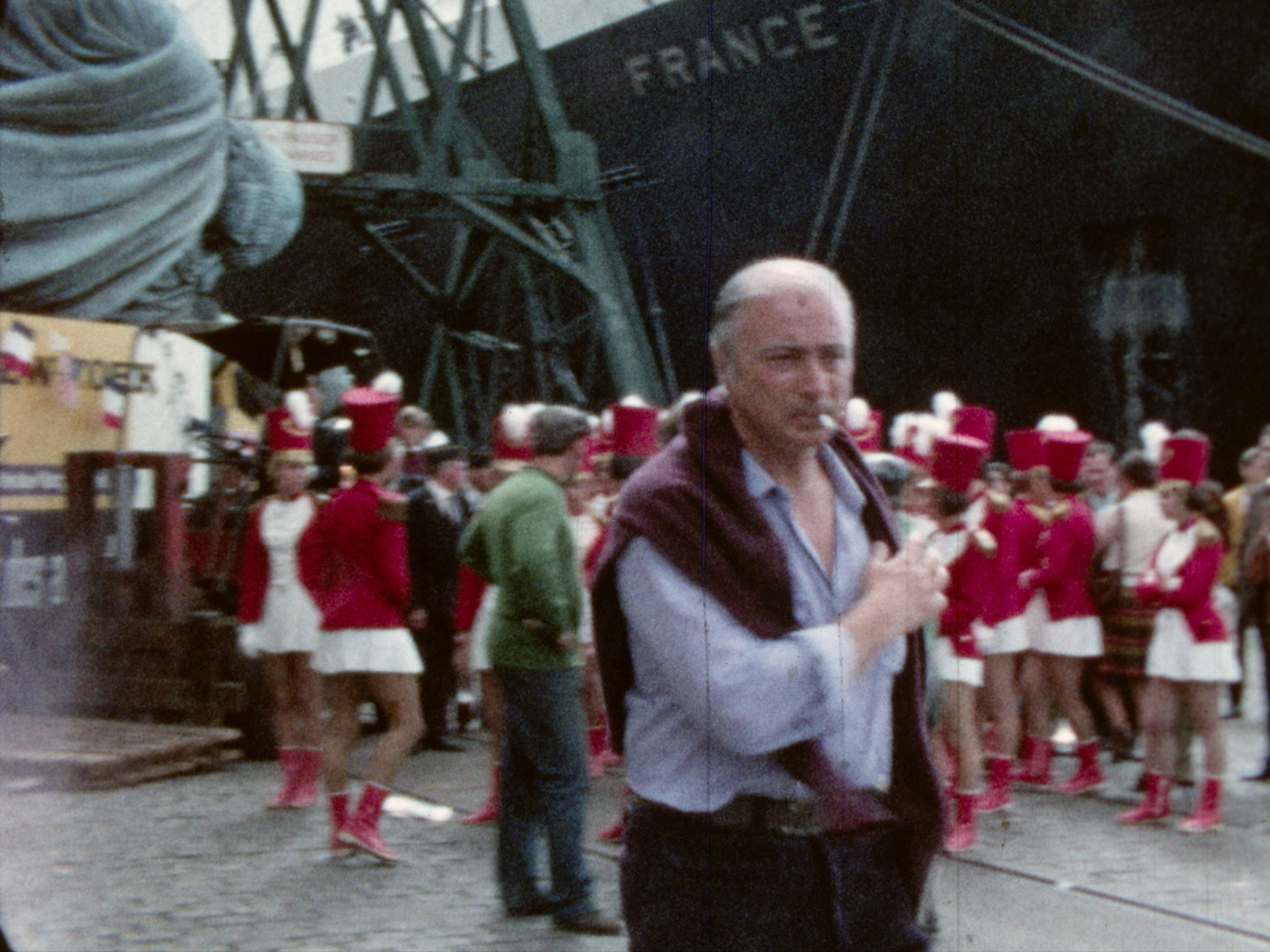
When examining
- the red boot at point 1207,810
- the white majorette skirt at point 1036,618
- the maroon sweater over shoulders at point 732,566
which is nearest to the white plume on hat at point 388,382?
the white majorette skirt at point 1036,618

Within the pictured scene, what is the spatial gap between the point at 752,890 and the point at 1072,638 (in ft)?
21.2

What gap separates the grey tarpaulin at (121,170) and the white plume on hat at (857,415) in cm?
241

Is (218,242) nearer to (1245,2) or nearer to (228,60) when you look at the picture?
(228,60)

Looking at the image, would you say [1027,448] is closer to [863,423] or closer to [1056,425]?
A: [1056,425]

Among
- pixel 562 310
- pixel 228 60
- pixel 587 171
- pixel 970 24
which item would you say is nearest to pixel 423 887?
pixel 562 310

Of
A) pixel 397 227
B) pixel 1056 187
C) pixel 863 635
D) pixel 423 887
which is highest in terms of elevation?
pixel 1056 187

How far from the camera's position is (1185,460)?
25.2 ft

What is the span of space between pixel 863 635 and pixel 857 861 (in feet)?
1.39

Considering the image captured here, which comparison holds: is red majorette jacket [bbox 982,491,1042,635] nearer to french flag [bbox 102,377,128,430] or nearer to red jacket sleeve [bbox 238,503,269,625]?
red jacket sleeve [bbox 238,503,269,625]

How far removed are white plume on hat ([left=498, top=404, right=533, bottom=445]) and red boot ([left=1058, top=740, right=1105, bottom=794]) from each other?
365cm

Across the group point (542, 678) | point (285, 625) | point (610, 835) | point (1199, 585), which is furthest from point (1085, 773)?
point (285, 625)

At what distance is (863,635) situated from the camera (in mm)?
2318

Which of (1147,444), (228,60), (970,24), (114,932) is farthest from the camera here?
(1147,444)

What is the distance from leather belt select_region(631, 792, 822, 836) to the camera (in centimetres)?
243
